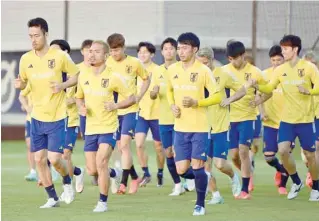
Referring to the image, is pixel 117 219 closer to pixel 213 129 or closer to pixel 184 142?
pixel 184 142

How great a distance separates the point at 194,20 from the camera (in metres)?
33.4

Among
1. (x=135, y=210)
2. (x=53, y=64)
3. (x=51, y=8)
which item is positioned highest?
(x=51, y=8)

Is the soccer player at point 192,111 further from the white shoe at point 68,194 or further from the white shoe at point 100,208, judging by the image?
the white shoe at point 68,194

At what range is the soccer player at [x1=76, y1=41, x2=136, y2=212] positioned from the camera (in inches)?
564

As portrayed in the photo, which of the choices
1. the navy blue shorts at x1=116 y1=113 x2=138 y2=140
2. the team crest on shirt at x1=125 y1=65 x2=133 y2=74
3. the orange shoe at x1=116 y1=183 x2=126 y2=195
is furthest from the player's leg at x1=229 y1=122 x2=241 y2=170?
the team crest on shirt at x1=125 y1=65 x2=133 y2=74

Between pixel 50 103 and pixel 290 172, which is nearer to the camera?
pixel 50 103

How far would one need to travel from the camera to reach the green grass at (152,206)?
13.8 m

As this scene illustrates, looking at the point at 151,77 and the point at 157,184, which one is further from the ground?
the point at 151,77

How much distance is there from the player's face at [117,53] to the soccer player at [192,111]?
10.6 ft

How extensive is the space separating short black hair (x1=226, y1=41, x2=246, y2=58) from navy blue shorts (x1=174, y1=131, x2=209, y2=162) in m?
2.52

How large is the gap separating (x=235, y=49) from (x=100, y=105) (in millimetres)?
2856

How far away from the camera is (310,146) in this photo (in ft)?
53.2

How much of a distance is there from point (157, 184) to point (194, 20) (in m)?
15.0

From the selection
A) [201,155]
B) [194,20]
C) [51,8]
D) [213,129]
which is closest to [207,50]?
[213,129]
